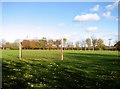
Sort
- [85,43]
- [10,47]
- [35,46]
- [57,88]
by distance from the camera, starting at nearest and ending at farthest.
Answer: [57,88], [35,46], [10,47], [85,43]

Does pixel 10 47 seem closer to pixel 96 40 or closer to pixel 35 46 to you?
pixel 35 46

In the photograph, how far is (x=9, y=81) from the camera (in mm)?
13523

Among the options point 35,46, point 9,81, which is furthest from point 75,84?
point 35,46

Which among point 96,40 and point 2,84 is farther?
point 96,40

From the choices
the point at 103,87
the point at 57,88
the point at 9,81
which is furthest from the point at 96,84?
the point at 9,81

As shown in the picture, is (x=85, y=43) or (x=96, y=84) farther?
(x=85, y=43)

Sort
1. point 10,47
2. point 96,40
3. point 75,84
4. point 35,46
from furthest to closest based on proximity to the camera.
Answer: point 96,40 → point 10,47 → point 35,46 → point 75,84

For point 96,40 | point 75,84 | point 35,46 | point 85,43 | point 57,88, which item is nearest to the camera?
point 57,88

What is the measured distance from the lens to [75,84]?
511 inches

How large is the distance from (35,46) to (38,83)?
3543 inches

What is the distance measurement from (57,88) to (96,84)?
2.58 m

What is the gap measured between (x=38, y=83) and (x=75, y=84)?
2.14 metres

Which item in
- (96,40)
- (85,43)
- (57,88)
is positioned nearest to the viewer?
(57,88)

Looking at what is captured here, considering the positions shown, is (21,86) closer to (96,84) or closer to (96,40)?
(96,84)
